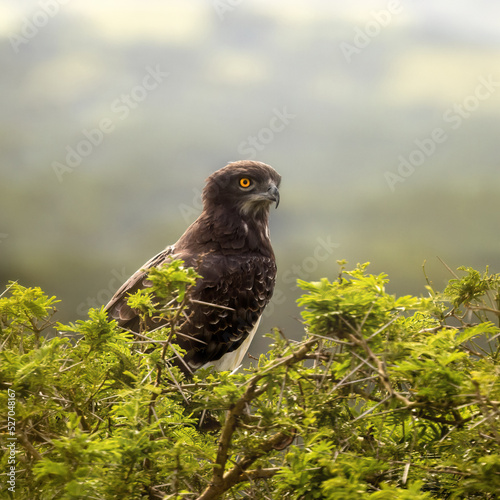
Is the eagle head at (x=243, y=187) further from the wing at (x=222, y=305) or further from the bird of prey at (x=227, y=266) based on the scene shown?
the wing at (x=222, y=305)

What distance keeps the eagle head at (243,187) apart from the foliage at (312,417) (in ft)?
8.63

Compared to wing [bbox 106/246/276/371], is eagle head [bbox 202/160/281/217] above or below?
above

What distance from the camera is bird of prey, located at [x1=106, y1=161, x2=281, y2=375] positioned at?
3121 mm

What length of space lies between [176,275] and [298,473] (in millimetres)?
413

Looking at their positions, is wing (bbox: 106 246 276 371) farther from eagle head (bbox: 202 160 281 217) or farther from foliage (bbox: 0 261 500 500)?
foliage (bbox: 0 261 500 500)

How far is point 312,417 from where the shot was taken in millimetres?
892

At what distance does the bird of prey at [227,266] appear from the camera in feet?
Result: 10.2

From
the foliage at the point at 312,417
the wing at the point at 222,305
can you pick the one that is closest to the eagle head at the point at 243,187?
the wing at the point at 222,305

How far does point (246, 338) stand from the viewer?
348 cm

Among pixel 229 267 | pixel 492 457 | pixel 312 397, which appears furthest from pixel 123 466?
pixel 229 267

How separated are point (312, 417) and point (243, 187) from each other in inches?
114

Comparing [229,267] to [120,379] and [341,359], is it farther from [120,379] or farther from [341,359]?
[341,359]

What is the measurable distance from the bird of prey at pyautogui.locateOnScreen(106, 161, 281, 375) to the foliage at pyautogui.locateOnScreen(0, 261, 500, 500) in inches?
76.2

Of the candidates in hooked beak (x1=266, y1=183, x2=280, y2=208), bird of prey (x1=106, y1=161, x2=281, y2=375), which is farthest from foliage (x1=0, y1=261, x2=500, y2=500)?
hooked beak (x1=266, y1=183, x2=280, y2=208)
